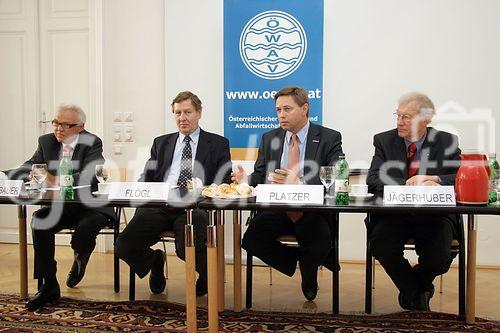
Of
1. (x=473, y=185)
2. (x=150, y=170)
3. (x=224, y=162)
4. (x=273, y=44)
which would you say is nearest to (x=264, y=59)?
(x=273, y=44)

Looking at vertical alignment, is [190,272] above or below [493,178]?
below

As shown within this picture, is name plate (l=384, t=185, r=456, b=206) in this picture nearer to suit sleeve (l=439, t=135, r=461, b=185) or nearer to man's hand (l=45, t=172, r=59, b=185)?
suit sleeve (l=439, t=135, r=461, b=185)

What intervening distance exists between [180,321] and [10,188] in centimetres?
110

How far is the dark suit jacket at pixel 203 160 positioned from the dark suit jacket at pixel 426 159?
3.14 feet

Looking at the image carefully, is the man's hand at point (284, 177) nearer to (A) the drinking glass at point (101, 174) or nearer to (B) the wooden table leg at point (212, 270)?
(B) the wooden table leg at point (212, 270)

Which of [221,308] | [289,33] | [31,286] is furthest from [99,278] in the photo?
[289,33]

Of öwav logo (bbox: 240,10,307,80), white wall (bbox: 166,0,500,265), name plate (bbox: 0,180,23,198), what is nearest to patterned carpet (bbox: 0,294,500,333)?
name plate (bbox: 0,180,23,198)

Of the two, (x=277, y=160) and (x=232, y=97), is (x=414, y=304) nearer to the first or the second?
(x=277, y=160)

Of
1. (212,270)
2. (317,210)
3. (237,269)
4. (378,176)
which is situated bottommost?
(237,269)

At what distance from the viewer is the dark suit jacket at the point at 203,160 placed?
3580 millimetres

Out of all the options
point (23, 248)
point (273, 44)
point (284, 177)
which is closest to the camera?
point (284, 177)

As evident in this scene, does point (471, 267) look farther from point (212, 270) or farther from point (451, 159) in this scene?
point (212, 270)

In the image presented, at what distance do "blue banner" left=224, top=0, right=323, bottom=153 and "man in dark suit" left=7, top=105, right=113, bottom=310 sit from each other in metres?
1.25

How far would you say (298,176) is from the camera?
123 inches
